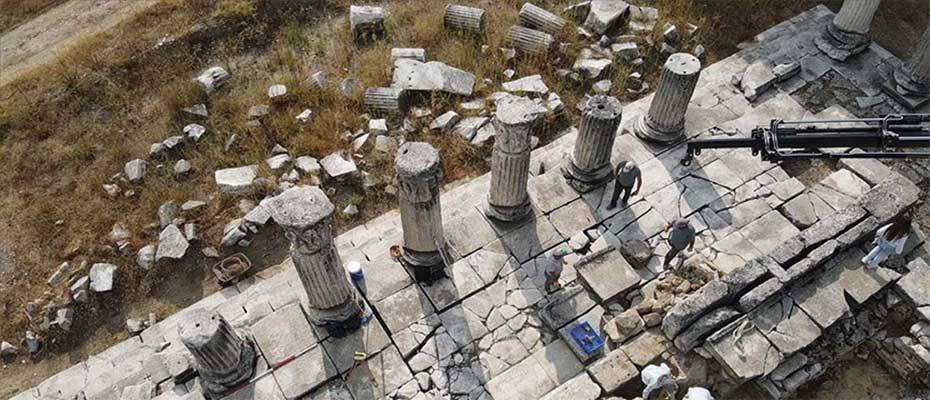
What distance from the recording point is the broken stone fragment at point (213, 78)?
44.9 ft

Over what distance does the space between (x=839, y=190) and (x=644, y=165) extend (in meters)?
3.15

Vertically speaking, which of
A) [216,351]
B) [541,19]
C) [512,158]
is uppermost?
[512,158]

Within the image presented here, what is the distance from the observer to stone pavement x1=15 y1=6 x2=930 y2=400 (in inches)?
346

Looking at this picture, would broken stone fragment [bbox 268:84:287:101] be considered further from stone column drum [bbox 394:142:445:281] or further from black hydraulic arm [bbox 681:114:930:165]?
black hydraulic arm [bbox 681:114:930:165]

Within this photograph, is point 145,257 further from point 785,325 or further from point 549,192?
point 785,325

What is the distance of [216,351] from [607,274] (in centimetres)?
543

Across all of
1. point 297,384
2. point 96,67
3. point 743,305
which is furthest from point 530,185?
point 96,67

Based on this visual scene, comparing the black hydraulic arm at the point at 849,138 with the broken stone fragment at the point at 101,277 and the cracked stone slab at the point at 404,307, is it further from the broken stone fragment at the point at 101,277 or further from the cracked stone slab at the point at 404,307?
the broken stone fragment at the point at 101,277

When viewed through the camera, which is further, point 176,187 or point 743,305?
point 176,187

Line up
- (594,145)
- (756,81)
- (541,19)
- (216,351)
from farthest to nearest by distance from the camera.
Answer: (541,19), (756,81), (594,145), (216,351)

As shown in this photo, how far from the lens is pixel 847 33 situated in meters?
13.6

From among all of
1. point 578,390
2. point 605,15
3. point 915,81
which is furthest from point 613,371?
point 915,81

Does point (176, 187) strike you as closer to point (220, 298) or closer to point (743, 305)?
point (220, 298)

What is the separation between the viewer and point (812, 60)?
44.7 feet
